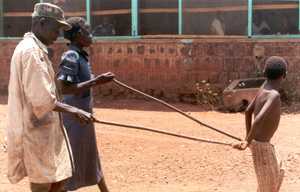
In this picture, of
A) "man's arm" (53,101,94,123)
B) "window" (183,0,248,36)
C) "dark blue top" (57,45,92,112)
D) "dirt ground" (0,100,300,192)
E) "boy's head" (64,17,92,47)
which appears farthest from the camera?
"window" (183,0,248,36)

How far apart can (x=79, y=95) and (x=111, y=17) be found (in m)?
8.01

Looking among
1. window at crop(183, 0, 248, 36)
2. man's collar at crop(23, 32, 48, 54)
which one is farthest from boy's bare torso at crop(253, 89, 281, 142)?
window at crop(183, 0, 248, 36)

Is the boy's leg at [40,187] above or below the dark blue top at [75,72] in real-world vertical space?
below

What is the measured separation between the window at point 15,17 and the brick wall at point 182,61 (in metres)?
1.97

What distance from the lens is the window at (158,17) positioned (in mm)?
12625

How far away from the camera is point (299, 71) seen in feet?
38.6

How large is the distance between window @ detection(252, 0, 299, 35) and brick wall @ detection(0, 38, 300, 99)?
29 centimetres

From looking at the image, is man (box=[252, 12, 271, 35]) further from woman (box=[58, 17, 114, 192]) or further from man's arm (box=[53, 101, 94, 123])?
man's arm (box=[53, 101, 94, 123])

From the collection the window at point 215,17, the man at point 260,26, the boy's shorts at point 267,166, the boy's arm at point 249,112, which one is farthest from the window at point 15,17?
the boy's shorts at point 267,166

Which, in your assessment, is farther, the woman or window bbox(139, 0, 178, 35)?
window bbox(139, 0, 178, 35)

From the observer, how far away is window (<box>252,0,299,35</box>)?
1187cm

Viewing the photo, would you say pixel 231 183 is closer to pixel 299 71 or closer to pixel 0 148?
pixel 0 148

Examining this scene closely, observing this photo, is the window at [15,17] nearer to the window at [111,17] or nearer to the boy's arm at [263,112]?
the window at [111,17]

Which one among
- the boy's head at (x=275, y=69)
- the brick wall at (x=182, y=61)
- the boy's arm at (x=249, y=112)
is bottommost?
the brick wall at (x=182, y=61)
